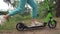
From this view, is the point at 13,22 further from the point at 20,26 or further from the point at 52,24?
the point at 52,24

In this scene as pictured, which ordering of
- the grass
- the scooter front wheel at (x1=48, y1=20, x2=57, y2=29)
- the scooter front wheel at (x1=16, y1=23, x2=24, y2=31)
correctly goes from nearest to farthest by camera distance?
the scooter front wheel at (x1=16, y1=23, x2=24, y2=31) → the scooter front wheel at (x1=48, y1=20, x2=57, y2=29) → the grass

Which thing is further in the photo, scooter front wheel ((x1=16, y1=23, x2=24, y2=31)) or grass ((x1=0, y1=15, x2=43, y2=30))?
grass ((x1=0, y1=15, x2=43, y2=30))

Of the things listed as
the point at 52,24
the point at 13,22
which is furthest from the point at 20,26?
→ the point at 13,22

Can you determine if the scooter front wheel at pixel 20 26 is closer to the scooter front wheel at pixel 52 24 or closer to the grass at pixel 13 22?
the grass at pixel 13 22

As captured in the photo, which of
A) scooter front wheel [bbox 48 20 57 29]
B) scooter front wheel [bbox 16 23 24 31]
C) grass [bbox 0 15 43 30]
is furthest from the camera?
grass [bbox 0 15 43 30]

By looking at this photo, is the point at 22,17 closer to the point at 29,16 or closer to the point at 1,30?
the point at 29,16

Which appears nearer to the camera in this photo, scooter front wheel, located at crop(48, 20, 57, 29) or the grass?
scooter front wheel, located at crop(48, 20, 57, 29)

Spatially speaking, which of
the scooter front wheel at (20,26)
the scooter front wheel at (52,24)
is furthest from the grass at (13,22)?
the scooter front wheel at (52,24)

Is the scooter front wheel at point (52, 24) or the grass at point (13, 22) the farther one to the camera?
the grass at point (13, 22)

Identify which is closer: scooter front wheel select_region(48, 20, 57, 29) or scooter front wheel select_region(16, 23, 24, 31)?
scooter front wheel select_region(16, 23, 24, 31)

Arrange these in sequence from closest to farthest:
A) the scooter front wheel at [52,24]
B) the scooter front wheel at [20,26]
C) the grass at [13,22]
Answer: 1. the scooter front wheel at [20,26]
2. the scooter front wheel at [52,24]
3. the grass at [13,22]

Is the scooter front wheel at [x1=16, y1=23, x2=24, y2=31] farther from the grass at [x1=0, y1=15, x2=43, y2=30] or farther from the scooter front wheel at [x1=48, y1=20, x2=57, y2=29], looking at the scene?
the scooter front wheel at [x1=48, y1=20, x2=57, y2=29]

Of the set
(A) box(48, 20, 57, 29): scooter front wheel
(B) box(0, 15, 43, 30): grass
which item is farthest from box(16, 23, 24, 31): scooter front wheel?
(A) box(48, 20, 57, 29): scooter front wheel

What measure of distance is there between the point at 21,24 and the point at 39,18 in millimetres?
1754
